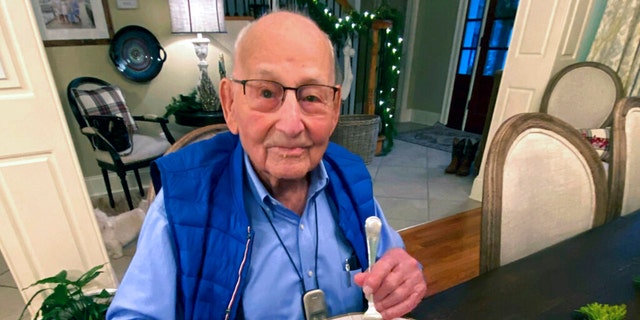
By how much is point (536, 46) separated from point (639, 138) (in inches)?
57.1

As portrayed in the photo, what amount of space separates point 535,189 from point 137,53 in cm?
304

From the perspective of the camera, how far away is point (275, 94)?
0.67 metres

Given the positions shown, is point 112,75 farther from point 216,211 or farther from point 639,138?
point 639,138

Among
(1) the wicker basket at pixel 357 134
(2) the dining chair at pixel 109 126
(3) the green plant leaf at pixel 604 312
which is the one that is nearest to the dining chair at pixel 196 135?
(3) the green plant leaf at pixel 604 312

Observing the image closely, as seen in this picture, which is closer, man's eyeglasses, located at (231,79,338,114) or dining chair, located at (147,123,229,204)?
man's eyeglasses, located at (231,79,338,114)

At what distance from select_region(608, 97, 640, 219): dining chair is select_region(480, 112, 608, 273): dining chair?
231mm

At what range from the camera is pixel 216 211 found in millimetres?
695

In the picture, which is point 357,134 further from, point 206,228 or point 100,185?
point 206,228

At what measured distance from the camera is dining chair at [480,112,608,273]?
837mm

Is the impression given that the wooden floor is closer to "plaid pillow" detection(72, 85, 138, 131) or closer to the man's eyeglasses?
the man's eyeglasses

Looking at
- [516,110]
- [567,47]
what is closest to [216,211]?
[516,110]

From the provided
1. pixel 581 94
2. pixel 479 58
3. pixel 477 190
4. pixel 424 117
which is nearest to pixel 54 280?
pixel 477 190

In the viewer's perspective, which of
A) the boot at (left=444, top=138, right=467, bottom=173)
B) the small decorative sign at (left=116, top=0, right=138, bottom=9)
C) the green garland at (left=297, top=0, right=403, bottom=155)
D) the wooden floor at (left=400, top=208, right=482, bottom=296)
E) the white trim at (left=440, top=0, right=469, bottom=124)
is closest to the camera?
the wooden floor at (left=400, top=208, right=482, bottom=296)

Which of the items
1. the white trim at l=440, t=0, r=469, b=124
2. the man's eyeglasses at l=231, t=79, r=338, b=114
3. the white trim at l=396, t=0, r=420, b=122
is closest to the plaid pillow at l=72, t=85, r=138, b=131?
the man's eyeglasses at l=231, t=79, r=338, b=114
